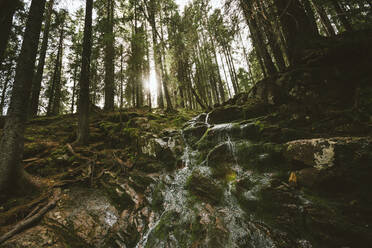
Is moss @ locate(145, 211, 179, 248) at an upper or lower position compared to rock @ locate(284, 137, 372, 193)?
lower

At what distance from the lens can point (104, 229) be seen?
345 centimetres

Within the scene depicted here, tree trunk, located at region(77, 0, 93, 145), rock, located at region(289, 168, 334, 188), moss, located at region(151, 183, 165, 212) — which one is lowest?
moss, located at region(151, 183, 165, 212)

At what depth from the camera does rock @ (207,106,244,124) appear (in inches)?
282

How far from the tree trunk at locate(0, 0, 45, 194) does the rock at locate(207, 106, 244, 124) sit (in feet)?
23.0

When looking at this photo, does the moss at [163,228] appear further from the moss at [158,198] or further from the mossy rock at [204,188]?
the mossy rock at [204,188]

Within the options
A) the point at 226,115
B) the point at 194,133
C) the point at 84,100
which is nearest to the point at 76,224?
the point at 194,133

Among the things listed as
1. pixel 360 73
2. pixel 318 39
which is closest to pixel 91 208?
pixel 360 73

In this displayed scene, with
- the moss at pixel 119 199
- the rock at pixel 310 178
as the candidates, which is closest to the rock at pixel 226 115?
the rock at pixel 310 178

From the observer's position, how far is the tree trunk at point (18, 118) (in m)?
3.61

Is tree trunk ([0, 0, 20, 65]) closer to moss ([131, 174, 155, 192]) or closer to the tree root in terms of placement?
the tree root

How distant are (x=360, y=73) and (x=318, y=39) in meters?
1.91

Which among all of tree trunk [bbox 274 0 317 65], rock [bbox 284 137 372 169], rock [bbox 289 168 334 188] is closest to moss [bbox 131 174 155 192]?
rock [bbox 289 168 334 188]

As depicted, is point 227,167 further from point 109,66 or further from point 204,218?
point 109,66

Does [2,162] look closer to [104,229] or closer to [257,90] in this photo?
[104,229]
